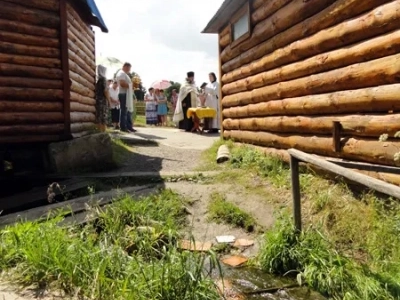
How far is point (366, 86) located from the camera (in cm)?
434

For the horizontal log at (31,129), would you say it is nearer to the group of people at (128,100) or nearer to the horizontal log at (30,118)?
the horizontal log at (30,118)

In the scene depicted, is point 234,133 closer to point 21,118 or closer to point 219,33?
point 219,33

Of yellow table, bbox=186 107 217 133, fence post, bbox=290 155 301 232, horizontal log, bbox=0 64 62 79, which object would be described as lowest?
fence post, bbox=290 155 301 232

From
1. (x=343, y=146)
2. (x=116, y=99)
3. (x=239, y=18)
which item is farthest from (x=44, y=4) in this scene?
(x=116, y=99)

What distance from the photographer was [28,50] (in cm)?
716

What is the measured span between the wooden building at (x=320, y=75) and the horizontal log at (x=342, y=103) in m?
0.01

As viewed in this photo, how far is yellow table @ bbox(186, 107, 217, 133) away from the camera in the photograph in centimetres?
1300

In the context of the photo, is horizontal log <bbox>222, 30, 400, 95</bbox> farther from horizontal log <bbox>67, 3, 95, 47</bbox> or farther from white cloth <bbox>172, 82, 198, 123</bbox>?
white cloth <bbox>172, 82, 198, 123</bbox>

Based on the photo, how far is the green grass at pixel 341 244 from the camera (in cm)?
310

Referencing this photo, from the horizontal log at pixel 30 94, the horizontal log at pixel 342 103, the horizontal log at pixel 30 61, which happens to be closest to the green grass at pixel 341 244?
the horizontal log at pixel 342 103

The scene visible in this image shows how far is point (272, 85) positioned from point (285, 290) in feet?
13.6

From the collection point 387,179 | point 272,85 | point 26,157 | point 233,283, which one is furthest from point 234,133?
point 233,283

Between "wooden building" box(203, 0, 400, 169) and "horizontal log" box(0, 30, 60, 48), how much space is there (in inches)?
141

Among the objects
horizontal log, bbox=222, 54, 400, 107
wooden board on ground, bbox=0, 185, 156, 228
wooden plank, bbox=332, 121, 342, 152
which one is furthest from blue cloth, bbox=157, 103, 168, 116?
wooden plank, bbox=332, 121, 342, 152
